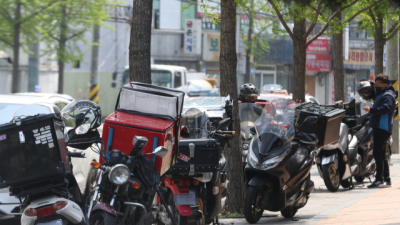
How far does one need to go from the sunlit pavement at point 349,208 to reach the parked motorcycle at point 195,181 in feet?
3.74

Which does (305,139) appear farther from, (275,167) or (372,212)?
(372,212)

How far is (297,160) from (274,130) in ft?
1.79

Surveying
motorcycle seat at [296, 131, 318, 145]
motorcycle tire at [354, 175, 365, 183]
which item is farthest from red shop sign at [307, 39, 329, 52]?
motorcycle seat at [296, 131, 318, 145]

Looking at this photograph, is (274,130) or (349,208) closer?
(274,130)

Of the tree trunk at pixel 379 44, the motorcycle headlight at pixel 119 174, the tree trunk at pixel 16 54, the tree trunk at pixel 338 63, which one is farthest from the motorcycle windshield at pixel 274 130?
the tree trunk at pixel 16 54

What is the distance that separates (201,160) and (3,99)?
402cm

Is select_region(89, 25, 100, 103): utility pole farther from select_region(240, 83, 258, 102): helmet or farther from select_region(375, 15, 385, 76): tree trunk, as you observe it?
select_region(240, 83, 258, 102): helmet

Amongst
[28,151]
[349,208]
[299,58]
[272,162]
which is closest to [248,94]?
[299,58]

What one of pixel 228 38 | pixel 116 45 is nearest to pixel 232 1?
pixel 228 38

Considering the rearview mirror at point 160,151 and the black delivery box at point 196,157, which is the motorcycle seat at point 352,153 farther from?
the rearview mirror at point 160,151

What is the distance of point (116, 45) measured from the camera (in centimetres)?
3594

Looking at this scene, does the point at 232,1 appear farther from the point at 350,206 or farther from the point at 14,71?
the point at 14,71

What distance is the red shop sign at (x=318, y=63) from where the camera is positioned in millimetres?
42406

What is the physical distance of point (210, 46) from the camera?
128 feet
